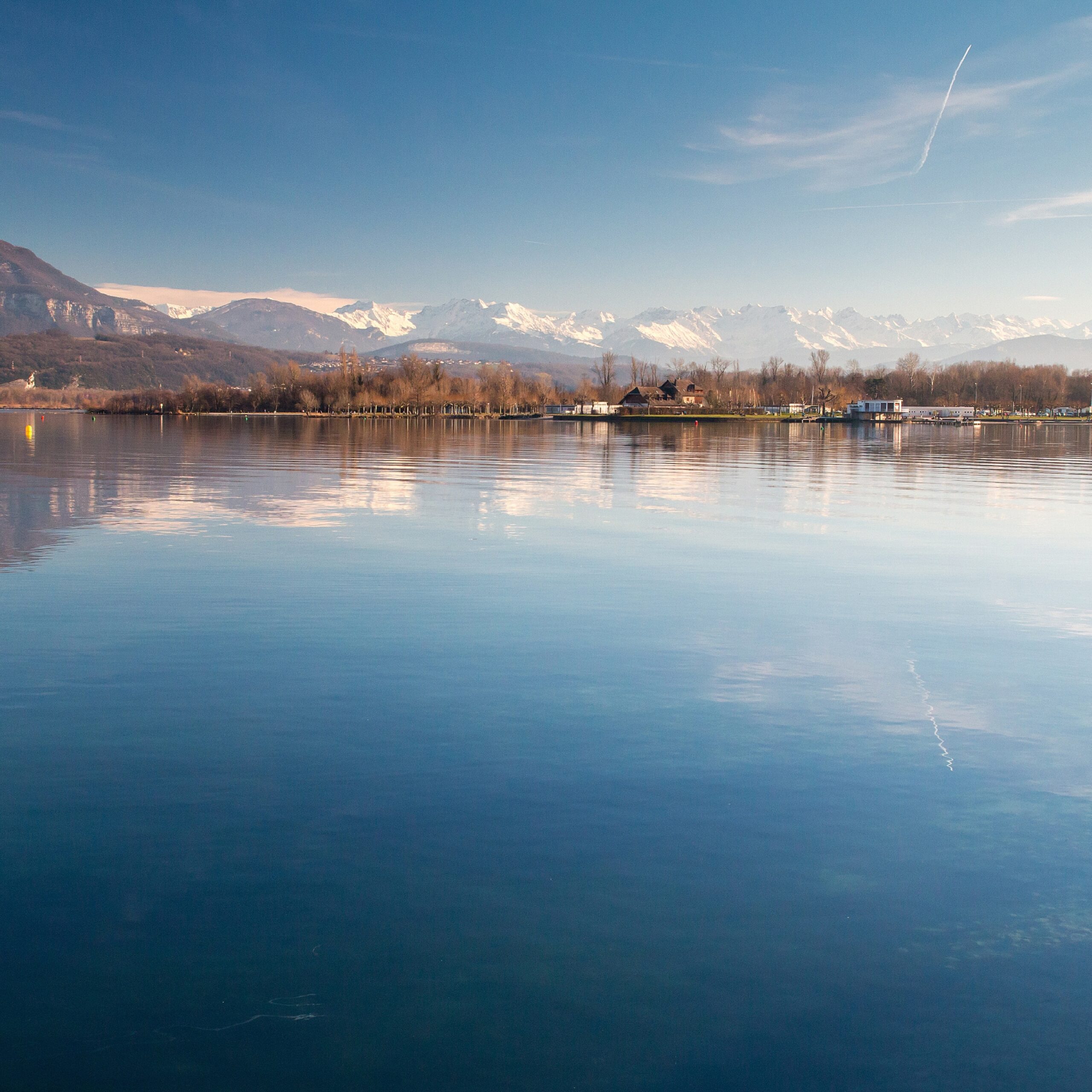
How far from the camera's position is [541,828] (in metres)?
7.94

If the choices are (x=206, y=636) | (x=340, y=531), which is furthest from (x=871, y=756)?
(x=340, y=531)

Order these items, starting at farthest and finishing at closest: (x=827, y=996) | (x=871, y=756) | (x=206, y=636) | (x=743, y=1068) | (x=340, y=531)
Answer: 1. (x=340, y=531)
2. (x=206, y=636)
3. (x=871, y=756)
4. (x=827, y=996)
5. (x=743, y=1068)

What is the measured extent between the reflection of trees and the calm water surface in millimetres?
10779

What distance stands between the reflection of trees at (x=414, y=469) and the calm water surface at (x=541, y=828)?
10.8 meters

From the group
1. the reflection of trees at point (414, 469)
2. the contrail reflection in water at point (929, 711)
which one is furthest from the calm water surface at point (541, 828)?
the reflection of trees at point (414, 469)

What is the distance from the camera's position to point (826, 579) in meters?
19.5

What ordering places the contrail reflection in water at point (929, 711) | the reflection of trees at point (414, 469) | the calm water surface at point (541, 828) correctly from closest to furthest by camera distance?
the calm water surface at point (541, 828) → the contrail reflection in water at point (929, 711) → the reflection of trees at point (414, 469)

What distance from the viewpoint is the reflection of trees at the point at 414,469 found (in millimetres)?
31312

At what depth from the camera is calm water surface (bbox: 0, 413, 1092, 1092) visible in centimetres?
555

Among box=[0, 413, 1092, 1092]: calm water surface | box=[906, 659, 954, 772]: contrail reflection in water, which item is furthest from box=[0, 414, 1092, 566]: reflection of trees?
box=[906, 659, 954, 772]: contrail reflection in water

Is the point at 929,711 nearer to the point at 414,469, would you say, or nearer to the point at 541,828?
the point at 541,828

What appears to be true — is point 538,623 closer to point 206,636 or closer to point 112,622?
point 206,636

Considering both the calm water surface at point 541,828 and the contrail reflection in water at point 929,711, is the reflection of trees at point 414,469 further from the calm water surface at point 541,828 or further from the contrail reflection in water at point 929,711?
the contrail reflection in water at point 929,711

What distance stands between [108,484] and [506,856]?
35065mm
